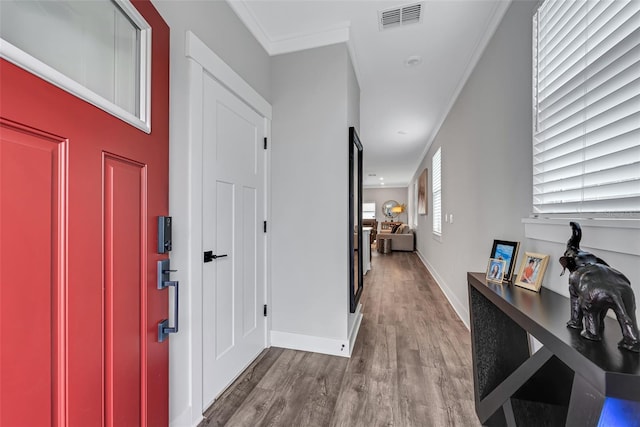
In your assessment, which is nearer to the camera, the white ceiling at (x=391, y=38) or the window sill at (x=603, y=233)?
the window sill at (x=603, y=233)

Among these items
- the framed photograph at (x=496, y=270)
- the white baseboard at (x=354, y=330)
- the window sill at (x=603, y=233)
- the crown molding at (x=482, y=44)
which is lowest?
the white baseboard at (x=354, y=330)

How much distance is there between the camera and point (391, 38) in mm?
2232

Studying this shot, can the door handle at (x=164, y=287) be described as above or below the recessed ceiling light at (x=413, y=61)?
below

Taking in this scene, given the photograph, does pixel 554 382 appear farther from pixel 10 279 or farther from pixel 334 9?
pixel 334 9

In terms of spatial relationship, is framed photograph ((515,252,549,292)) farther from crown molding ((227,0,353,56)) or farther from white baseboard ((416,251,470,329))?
crown molding ((227,0,353,56))

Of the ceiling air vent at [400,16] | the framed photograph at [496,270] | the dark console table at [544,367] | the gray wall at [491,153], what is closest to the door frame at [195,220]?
the ceiling air vent at [400,16]

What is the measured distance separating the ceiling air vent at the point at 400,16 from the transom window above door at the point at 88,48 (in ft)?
5.58

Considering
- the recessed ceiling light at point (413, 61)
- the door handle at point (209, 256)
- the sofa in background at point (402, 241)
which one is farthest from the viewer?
the sofa in background at point (402, 241)

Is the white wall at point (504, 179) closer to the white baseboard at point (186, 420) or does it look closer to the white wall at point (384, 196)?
the white baseboard at point (186, 420)

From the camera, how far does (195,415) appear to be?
139cm

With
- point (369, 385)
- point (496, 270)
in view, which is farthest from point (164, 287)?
point (496, 270)

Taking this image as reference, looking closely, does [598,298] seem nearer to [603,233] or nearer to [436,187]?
[603,233]

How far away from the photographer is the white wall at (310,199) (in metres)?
2.12

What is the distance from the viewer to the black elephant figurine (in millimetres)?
680
